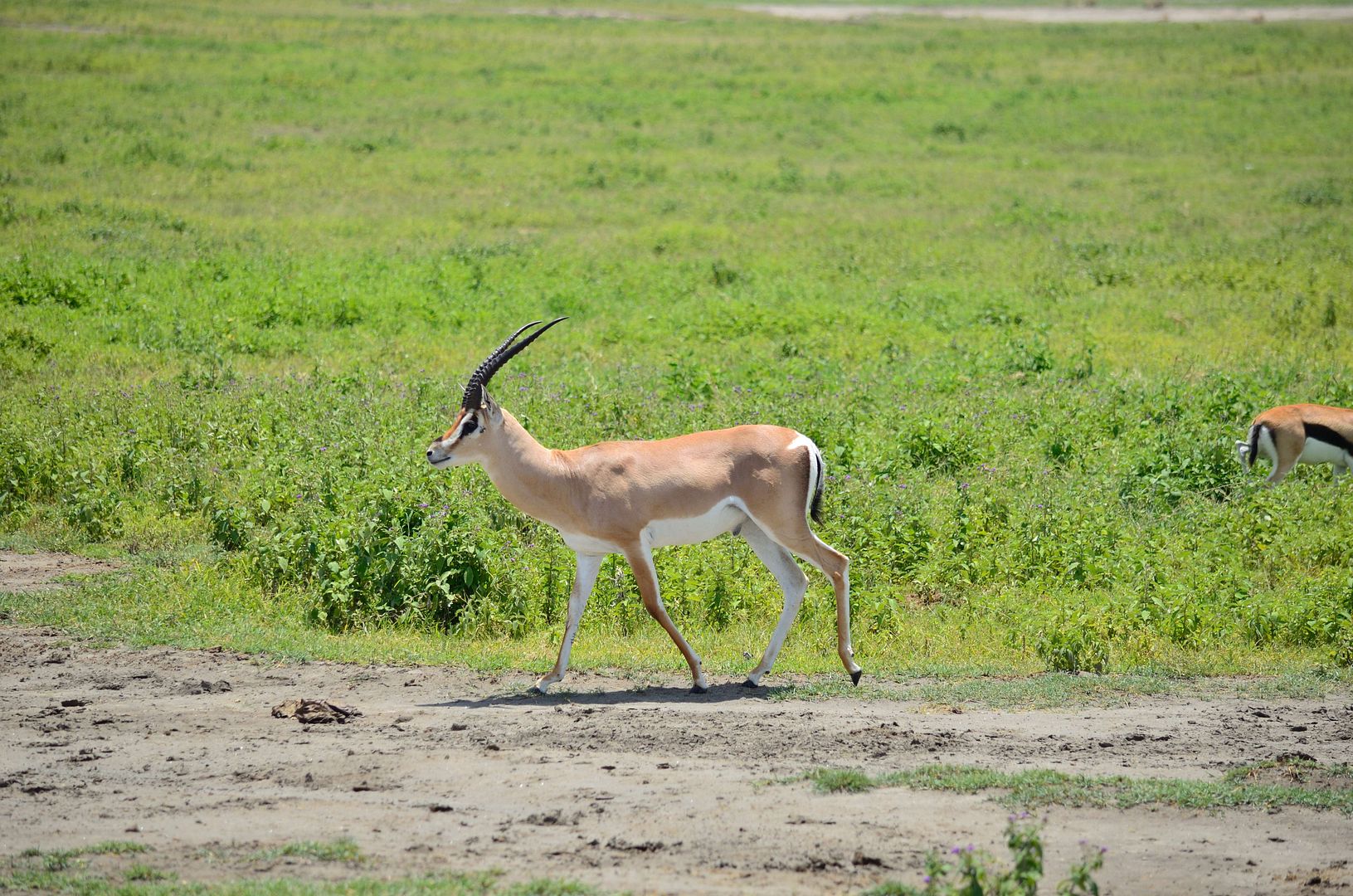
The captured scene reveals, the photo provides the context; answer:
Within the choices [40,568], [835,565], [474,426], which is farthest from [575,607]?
[40,568]

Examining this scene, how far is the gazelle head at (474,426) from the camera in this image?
7887 mm

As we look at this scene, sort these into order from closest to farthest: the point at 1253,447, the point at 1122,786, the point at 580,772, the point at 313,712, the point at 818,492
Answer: the point at 1122,786 < the point at 580,772 < the point at 313,712 < the point at 818,492 < the point at 1253,447

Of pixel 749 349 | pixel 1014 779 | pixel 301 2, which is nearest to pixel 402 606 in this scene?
pixel 1014 779

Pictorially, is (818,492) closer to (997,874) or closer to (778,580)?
(778,580)

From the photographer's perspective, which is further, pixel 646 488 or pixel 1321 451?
pixel 1321 451

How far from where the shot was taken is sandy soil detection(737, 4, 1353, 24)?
184 feet

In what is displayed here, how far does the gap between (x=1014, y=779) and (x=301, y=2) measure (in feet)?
163

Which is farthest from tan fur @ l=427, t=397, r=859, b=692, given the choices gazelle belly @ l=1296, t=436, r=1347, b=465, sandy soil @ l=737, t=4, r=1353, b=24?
sandy soil @ l=737, t=4, r=1353, b=24

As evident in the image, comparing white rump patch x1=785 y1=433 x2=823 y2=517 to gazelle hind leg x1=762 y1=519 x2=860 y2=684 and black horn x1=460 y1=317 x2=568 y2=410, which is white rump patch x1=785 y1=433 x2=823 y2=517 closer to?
gazelle hind leg x1=762 y1=519 x2=860 y2=684

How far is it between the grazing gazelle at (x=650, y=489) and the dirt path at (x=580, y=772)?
0.62 meters

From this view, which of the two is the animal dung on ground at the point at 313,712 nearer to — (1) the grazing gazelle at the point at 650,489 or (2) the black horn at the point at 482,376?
(1) the grazing gazelle at the point at 650,489

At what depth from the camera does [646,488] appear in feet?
26.0

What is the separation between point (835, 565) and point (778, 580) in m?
0.42

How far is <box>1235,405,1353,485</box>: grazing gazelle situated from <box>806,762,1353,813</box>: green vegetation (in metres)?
5.33
